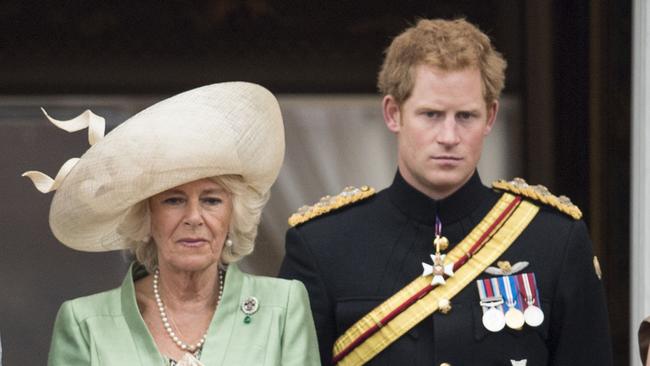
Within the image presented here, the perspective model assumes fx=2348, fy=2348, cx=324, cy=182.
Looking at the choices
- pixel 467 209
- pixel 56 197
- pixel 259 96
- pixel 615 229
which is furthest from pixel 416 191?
pixel 615 229

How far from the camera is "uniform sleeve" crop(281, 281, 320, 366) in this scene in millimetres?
5727

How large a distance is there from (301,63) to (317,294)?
1.86 metres

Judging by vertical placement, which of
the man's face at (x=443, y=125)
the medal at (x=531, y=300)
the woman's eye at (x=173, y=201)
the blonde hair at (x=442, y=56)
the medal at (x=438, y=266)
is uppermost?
the blonde hair at (x=442, y=56)

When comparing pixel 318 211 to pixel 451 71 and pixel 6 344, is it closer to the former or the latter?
pixel 451 71

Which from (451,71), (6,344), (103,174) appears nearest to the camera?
(103,174)

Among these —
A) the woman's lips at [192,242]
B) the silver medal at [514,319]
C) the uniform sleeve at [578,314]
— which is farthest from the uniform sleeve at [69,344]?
the uniform sleeve at [578,314]

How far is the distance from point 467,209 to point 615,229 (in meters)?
1.54

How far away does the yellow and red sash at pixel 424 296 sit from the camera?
614cm

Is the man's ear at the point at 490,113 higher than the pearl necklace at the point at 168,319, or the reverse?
the man's ear at the point at 490,113

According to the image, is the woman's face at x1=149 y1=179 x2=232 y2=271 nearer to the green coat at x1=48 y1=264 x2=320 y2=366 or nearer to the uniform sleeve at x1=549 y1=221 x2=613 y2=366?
the green coat at x1=48 y1=264 x2=320 y2=366

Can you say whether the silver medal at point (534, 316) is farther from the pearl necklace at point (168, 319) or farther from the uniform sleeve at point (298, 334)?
the pearl necklace at point (168, 319)

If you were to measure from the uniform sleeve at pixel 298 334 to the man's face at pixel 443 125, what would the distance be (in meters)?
0.51

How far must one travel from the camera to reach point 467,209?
246 inches

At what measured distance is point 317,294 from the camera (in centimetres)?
618
